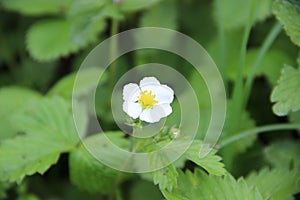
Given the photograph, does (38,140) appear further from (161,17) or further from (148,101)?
(161,17)

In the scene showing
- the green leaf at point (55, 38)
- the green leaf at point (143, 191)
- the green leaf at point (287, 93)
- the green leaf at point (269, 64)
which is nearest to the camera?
the green leaf at point (287, 93)

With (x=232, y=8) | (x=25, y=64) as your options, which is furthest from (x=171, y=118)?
(x=25, y=64)

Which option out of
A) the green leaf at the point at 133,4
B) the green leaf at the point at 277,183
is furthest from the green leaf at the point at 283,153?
the green leaf at the point at 133,4

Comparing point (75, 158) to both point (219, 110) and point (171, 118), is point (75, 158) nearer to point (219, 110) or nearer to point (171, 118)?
point (171, 118)

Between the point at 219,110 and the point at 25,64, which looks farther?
the point at 25,64

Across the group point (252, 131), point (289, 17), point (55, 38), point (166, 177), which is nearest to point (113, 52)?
point (55, 38)

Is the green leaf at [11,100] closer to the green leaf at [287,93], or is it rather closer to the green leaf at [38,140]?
the green leaf at [38,140]
